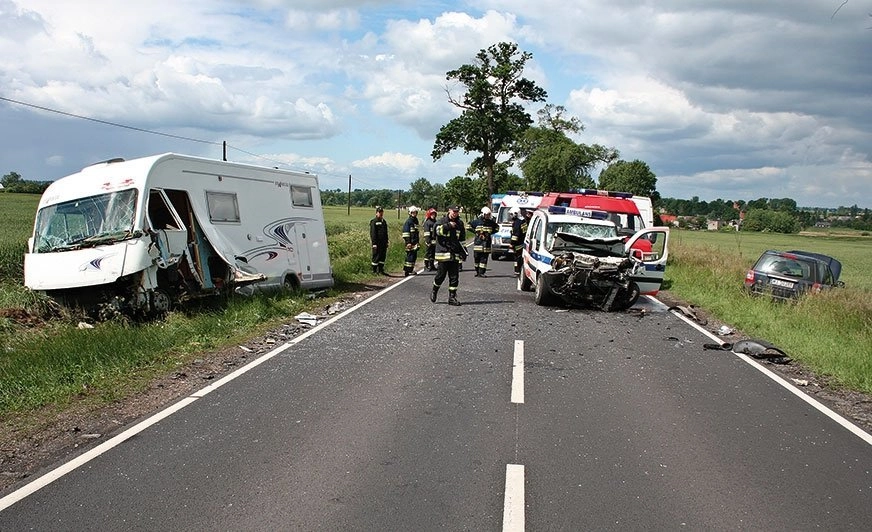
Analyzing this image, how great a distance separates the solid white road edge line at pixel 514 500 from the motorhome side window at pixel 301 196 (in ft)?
35.1

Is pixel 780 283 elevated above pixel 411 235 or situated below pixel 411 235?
below

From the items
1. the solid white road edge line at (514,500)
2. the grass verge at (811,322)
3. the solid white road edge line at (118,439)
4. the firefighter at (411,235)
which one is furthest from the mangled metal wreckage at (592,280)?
the solid white road edge line at (514,500)

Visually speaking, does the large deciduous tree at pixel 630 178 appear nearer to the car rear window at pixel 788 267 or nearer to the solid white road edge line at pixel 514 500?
the car rear window at pixel 788 267

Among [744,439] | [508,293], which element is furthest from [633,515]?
[508,293]

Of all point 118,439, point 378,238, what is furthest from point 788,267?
point 118,439

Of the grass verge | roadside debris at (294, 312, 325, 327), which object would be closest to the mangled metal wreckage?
the grass verge

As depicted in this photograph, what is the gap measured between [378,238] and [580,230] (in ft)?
20.2

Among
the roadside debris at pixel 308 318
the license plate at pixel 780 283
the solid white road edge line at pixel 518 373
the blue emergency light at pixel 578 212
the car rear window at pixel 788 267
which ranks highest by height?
the blue emergency light at pixel 578 212

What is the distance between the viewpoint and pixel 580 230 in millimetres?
15500

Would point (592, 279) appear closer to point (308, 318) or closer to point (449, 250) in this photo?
point (449, 250)

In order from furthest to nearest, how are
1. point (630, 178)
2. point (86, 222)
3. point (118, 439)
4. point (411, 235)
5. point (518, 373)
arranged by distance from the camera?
point (630, 178)
point (411, 235)
point (86, 222)
point (518, 373)
point (118, 439)

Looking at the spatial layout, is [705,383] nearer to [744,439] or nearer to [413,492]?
[744,439]

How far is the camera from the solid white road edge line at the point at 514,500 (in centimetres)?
407

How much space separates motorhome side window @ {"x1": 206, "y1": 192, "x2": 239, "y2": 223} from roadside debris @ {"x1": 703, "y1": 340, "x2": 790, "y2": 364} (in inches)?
335
